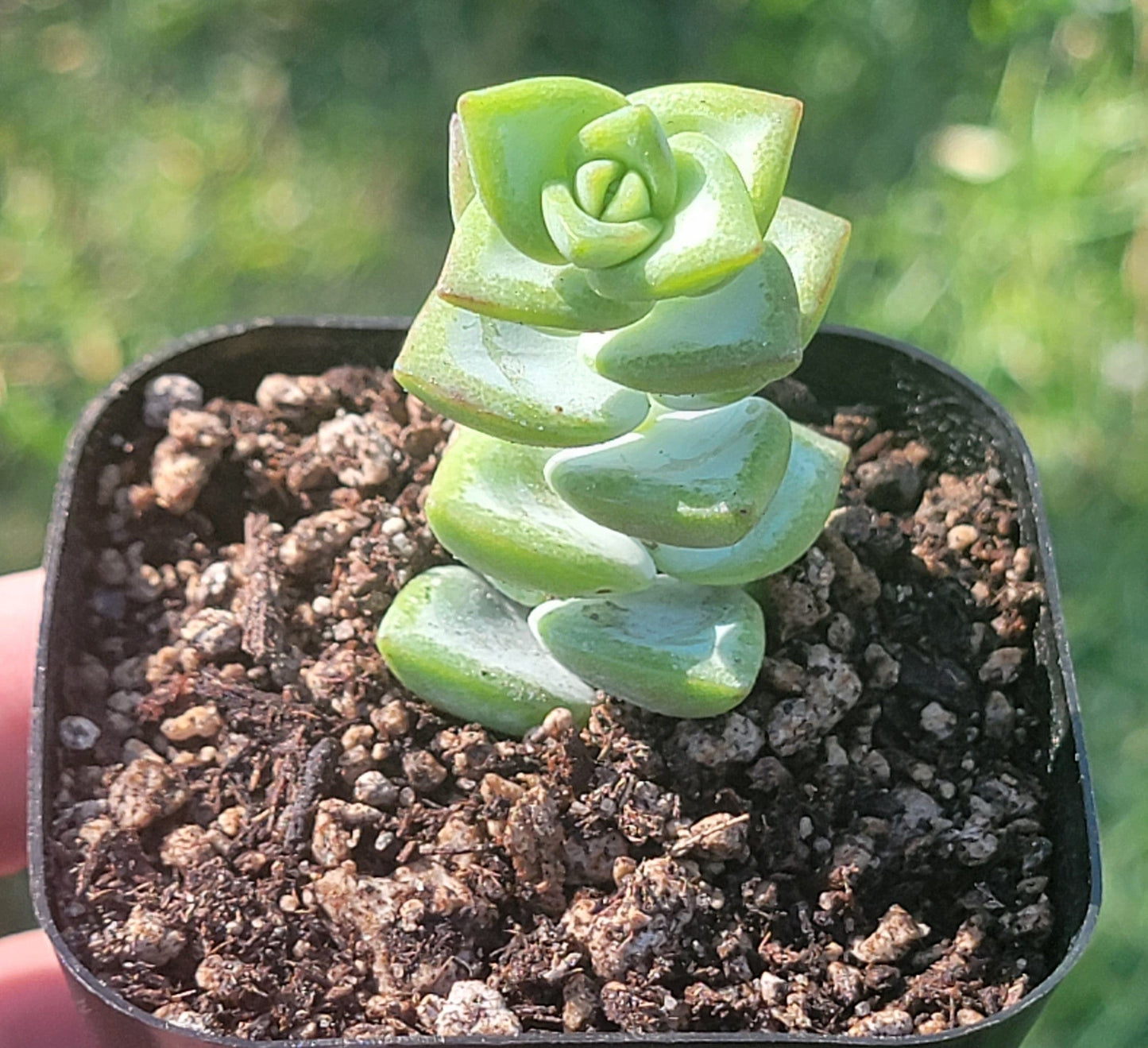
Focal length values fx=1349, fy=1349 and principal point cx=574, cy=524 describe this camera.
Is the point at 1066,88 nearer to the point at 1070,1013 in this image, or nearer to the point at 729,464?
the point at 1070,1013

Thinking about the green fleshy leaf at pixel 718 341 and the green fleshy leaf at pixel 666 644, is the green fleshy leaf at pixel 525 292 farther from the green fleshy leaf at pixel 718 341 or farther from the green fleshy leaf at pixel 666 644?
the green fleshy leaf at pixel 666 644

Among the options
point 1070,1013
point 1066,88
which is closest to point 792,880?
point 1070,1013

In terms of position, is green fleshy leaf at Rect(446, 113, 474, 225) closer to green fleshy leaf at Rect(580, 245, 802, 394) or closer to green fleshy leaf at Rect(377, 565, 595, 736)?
green fleshy leaf at Rect(580, 245, 802, 394)

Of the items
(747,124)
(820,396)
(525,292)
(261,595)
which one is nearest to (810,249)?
(747,124)

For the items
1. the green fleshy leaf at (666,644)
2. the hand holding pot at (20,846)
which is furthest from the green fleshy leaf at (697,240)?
the hand holding pot at (20,846)

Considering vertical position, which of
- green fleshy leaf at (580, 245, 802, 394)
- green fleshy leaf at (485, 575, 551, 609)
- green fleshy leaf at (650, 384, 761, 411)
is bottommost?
green fleshy leaf at (485, 575, 551, 609)

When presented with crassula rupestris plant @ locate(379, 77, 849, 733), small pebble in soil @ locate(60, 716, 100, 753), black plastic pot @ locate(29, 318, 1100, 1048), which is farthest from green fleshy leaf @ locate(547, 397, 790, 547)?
small pebble in soil @ locate(60, 716, 100, 753)
